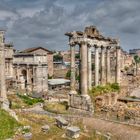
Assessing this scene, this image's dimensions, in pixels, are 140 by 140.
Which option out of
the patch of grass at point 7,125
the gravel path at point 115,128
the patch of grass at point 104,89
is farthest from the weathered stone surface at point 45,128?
the patch of grass at point 104,89

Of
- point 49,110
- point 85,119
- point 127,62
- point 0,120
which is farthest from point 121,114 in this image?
point 127,62

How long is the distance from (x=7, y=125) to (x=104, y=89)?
50.0ft

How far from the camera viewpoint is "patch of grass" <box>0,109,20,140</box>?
870 inches

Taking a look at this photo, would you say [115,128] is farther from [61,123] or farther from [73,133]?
[61,123]

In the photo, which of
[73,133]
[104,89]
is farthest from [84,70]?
[73,133]

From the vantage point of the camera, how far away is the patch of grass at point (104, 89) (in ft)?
110

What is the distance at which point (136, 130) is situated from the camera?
23.5 meters

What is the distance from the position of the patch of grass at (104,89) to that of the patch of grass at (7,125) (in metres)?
11.3

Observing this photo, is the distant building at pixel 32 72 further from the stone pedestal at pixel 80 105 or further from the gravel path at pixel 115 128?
the gravel path at pixel 115 128

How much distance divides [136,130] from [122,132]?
119cm

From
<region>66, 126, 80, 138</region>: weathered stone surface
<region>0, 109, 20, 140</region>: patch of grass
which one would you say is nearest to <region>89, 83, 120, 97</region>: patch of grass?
<region>66, 126, 80, 138</region>: weathered stone surface

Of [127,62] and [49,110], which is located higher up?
[127,62]

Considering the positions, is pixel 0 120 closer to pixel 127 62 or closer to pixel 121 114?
pixel 121 114

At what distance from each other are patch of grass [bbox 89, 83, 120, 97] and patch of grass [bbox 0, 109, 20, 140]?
11.3 metres
